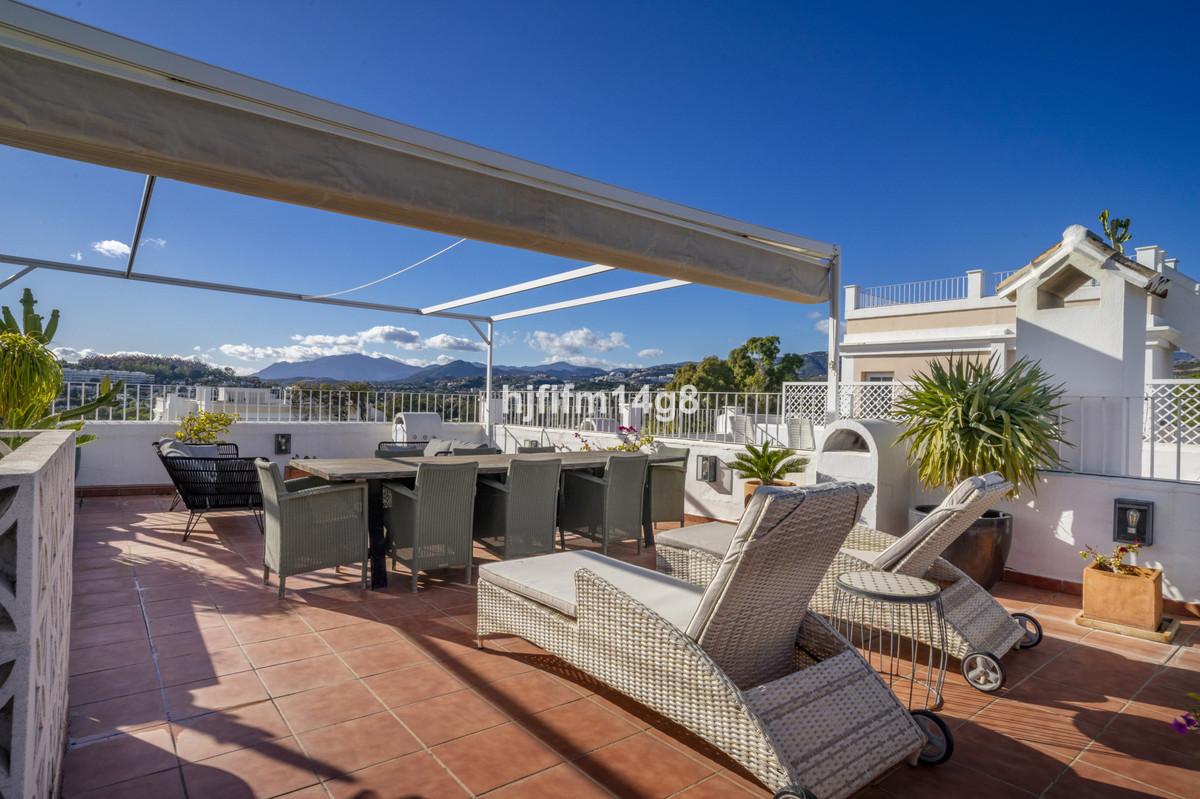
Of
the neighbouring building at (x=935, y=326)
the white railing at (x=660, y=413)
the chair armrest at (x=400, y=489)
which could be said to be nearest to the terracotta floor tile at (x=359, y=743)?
the chair armrest at (x=400, y=489)

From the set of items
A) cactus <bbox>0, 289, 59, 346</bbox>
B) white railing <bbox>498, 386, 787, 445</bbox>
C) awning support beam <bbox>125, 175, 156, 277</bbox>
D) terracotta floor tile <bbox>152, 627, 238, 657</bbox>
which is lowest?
terracotta floor tile <bbox>152, 627, 238, 657</bbox>

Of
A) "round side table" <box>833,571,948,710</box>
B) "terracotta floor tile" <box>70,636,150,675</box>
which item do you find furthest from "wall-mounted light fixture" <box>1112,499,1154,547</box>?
"terracotta floor tile" <box>70,636,150,675</box>

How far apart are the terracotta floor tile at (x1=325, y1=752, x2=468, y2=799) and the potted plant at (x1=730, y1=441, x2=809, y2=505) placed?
4409 mm

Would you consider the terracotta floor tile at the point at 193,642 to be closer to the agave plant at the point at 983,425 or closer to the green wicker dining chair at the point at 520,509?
the green wicker dining chair at the point at 520,509

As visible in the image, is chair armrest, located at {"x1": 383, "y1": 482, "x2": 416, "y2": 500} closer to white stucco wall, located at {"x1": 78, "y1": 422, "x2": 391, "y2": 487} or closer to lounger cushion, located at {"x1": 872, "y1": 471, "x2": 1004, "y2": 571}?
lounger cushion, located at {"x1": 872, "y1": 471, "x2": 1004, "y2": 571}

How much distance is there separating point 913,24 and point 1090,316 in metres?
6.48

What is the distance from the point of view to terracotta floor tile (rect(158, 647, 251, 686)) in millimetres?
2936

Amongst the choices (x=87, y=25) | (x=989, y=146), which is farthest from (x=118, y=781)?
(x=989, y=146)

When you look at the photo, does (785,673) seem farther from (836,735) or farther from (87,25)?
(87,25)

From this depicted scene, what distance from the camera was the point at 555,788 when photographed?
2.14 metres

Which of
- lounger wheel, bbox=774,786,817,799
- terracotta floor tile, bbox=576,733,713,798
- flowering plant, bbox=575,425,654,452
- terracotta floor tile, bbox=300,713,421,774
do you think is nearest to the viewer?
lounger wheel, bbox=774,786,817,799

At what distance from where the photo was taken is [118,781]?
2.11 m

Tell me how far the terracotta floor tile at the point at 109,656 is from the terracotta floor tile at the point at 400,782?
1.74 m

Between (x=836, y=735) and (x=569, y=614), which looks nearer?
(x=836, y=735)
